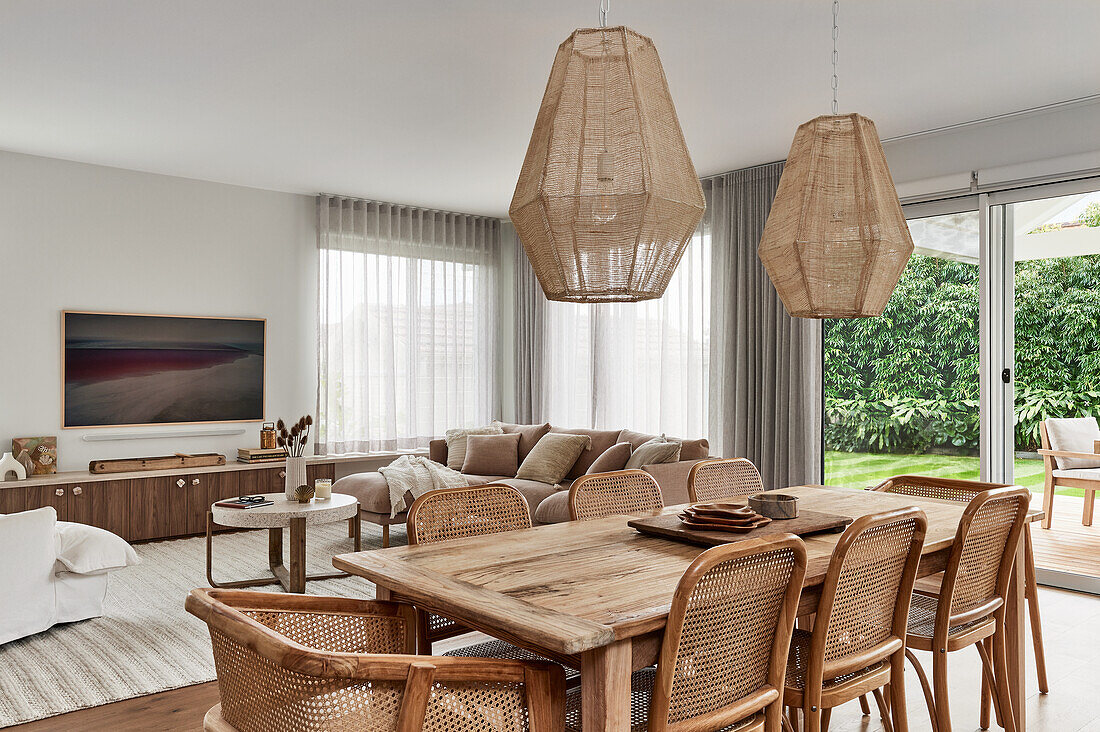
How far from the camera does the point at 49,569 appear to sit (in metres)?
3.80

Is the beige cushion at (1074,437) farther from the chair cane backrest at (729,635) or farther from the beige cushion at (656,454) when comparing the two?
the chair cane backrest at (729,635)

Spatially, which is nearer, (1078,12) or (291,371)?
(1078,12)

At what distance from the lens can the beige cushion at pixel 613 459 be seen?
18.6ft

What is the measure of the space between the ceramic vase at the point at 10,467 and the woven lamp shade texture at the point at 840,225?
5.14 meters

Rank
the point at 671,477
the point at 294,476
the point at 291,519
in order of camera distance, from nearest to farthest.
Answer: the point at 291,519, the point at 294,476, the point at 671,477

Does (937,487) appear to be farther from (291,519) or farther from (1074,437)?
(291,519)

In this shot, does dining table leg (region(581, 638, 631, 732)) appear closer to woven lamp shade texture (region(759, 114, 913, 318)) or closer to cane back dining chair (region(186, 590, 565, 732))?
cane back dining chair (region(186, 590, 565, 732))

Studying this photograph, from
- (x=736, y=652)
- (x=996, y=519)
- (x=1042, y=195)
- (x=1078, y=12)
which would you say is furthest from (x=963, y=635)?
(x=1042, y=195)

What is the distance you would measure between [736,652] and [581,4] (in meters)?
2.68

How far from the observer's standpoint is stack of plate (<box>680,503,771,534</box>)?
248 centimetres

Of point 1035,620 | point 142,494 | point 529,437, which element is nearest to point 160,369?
point 142,494

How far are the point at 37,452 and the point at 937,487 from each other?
5.60m

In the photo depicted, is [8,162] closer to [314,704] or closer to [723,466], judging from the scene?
[723,466]

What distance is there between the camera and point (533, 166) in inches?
76.0
